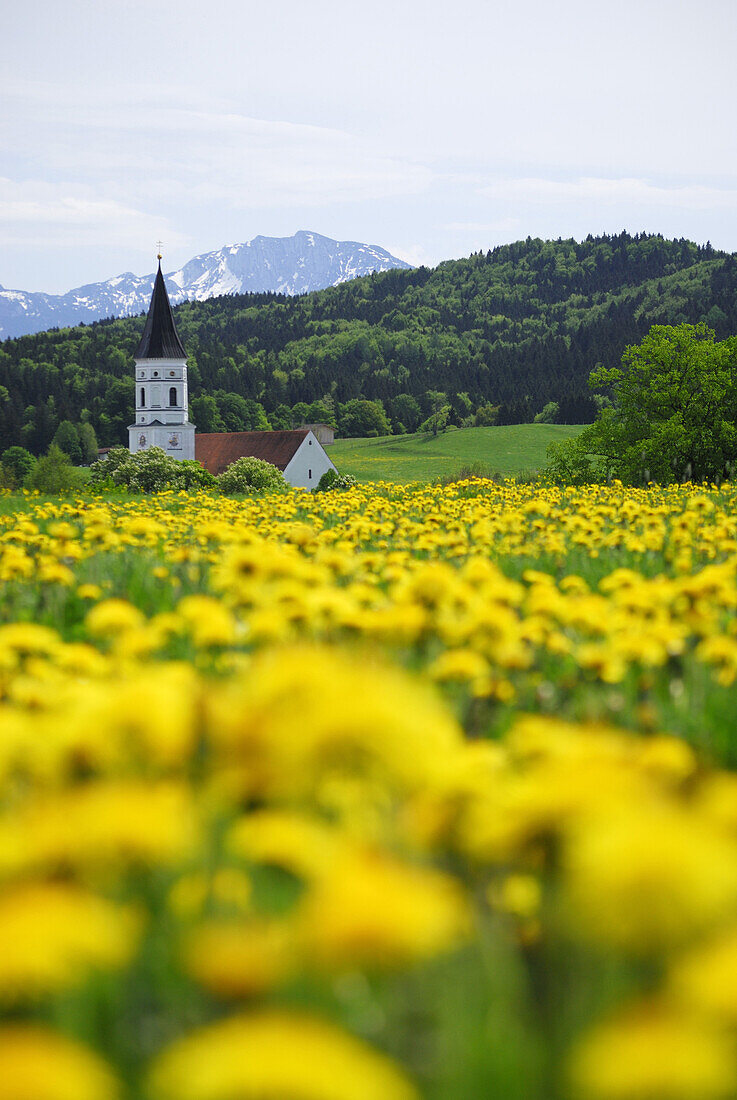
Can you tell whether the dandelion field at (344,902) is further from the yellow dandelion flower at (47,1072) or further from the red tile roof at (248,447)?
the red tile roof at (248,447)

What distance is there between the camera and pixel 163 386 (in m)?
105

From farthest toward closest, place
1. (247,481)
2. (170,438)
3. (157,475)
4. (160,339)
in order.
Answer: (170,438)
(160,339)
(157,475)
(247,481)

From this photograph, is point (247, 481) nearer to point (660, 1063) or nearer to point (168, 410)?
point (660, 1063)

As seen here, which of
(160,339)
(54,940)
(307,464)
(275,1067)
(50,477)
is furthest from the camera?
(160,339)

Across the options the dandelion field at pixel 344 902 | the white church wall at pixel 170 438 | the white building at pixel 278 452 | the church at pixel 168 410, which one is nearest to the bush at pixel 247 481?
the dandelion field at pixel 344 902

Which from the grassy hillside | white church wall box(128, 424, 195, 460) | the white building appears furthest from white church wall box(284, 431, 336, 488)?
white church wall box(128, 424, 195, 460)

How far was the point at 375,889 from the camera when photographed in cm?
126

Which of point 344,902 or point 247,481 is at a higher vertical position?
point 344,902

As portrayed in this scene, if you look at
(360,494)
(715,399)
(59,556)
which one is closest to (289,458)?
(715,399)

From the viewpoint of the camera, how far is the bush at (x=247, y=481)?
2459 centimetres

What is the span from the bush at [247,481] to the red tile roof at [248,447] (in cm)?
5826

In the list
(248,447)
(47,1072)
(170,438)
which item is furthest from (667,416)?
(170,438)

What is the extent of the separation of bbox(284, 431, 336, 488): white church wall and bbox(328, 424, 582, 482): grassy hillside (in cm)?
325

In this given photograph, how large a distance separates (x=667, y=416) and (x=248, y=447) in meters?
68.6
